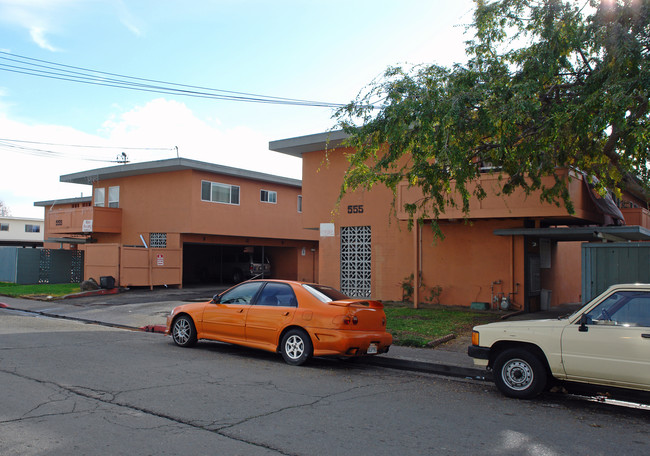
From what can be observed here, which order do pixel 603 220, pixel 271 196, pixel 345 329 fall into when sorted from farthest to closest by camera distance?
pixel 271 196 < pixel 603 220 < pixel 345 329

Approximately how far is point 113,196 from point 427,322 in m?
22.2

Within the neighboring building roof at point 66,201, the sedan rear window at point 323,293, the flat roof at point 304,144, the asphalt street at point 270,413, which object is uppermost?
the flat roof at point 304,144

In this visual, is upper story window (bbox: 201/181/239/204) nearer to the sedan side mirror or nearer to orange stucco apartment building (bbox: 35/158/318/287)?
orange stucco apartment building (bbox: 35/158/318/287)

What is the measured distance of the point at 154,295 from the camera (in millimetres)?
22344

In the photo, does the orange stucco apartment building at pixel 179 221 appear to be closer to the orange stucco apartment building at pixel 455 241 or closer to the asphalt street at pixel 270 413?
the orange stucco apartment building at pixel 455 241

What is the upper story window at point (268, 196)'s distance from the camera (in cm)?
2981

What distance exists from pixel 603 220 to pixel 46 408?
626 inches

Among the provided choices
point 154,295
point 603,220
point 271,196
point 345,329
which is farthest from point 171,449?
point 271,196

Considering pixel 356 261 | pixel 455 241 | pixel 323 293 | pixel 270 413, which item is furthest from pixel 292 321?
pixel 356 261

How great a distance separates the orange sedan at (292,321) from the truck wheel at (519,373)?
2.33m

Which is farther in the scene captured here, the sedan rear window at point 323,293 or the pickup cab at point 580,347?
the sedan rear window at point 323,293

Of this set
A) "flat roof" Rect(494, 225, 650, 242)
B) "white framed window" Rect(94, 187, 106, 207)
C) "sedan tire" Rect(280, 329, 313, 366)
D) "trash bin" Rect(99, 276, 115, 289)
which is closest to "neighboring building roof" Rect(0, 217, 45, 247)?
"white framed window" Rect(94, 187, 106, 207)

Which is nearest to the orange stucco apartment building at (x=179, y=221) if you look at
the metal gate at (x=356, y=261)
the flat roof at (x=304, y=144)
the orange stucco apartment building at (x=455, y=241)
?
the flat roof at (x=304, y=144)

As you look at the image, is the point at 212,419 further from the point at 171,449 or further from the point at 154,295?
the point at 154,295
